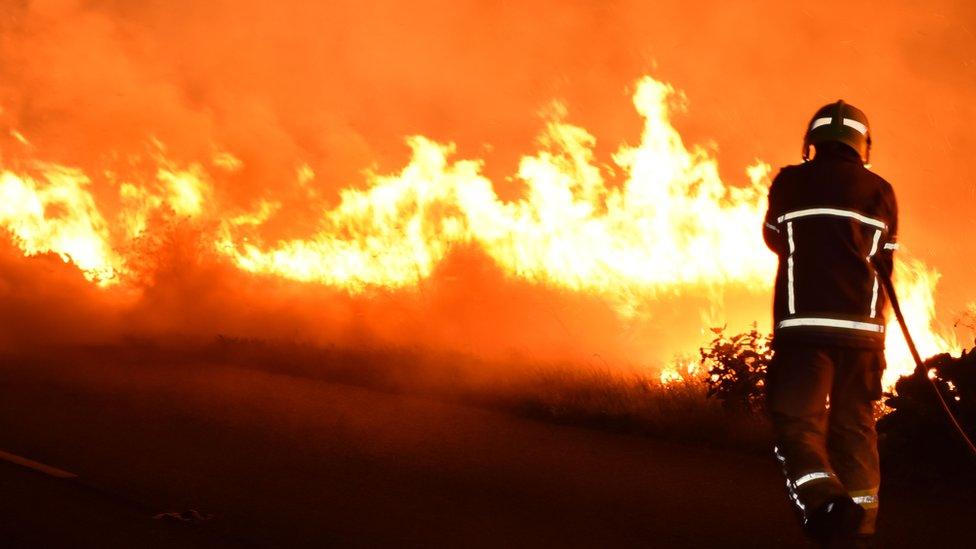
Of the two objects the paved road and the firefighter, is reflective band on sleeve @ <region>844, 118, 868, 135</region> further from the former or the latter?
the paved road

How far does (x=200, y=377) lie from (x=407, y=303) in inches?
313

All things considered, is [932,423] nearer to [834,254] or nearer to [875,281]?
[875,281]

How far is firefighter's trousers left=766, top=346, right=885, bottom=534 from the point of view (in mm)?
4820

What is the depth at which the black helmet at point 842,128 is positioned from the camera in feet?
16.9

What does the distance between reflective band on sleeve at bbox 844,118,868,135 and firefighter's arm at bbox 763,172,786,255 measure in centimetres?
40

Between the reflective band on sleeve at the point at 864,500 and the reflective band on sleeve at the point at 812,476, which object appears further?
the reflective band on sleeve at the point at 864,500

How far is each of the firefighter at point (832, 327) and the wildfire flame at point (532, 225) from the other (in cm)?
711

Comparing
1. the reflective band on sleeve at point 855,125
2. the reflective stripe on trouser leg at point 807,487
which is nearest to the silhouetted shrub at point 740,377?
the reflective band on sleeve at point 855,125

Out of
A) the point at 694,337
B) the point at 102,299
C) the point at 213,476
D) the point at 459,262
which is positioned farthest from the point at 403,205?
the point at 213,476

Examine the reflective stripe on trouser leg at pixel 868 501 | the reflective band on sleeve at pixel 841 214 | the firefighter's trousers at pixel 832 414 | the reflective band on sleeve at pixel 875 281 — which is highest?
the reflective band on sleeve at pixel 841 214

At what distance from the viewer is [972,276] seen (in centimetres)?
1616

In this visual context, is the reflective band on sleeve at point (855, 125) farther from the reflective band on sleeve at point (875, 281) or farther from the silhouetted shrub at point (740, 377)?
the silhouetted shrub at point (740, 377)

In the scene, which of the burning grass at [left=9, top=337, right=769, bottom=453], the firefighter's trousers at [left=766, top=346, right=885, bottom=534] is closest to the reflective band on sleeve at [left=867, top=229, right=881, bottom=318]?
the firefighter's trousers at [left=766, top=346, right=885, bottom=534]

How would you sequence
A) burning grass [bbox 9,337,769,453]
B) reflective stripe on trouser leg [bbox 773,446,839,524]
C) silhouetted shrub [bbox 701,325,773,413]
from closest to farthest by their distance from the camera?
reflective stripe on trouser leg [bbox 773,446,839,524]
burning grass [bbox 9,337,769,453]
silhouetted shrub [bbox 701,325,773,413]
